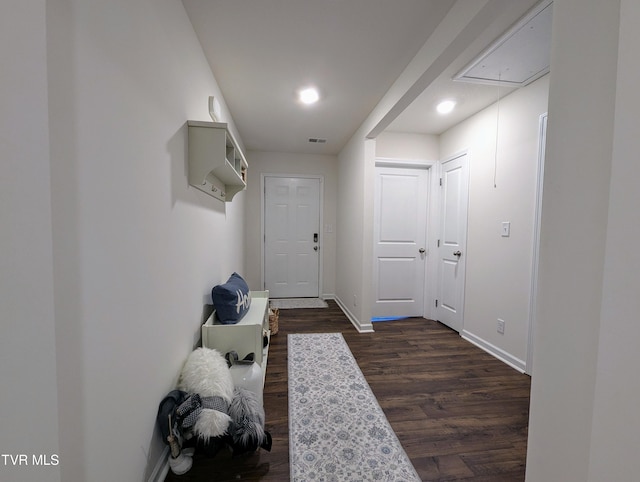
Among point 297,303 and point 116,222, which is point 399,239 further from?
point 116,222

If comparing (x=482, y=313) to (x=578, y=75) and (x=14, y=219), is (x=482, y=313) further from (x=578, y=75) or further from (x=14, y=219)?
(x=14, y=219)

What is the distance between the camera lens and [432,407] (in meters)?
1.73

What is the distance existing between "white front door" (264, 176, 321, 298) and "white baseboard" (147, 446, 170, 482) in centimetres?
300

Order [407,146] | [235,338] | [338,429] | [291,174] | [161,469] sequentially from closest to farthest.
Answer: [161,469] < [338,429] < [235,338] < [407,146] < [291,174]

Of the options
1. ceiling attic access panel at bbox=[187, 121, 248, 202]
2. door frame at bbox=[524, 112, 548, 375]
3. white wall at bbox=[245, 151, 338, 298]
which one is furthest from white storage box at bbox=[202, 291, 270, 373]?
white wall at bbox=[245, 151, 338, 298]

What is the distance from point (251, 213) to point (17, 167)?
3.73 m

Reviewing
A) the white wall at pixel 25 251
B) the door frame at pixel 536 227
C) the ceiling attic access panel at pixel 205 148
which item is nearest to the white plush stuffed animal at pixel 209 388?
the white wall at pixel 25 251

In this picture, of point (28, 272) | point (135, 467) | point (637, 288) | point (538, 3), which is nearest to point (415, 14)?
point (538, 3)

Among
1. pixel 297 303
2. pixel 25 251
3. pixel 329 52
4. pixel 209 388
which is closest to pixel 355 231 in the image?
pixel 297 303

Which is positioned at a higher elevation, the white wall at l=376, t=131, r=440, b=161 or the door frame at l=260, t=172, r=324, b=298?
the white wall at l=376, t=131, r=440, b=161

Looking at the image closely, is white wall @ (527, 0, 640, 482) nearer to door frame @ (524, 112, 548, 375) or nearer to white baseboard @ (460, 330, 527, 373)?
door frame @ (524, 112, 548, 375)

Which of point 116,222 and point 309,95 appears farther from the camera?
point 309,95

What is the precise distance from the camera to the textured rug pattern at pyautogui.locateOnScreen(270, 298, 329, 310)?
3.93 meters

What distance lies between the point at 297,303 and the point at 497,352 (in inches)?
104
